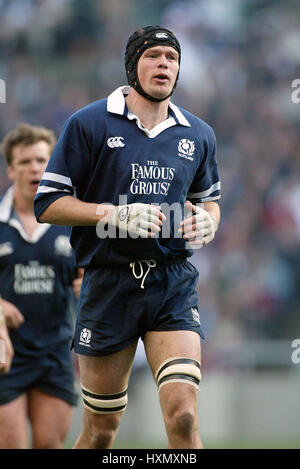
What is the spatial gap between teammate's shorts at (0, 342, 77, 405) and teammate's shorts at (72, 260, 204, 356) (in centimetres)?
143

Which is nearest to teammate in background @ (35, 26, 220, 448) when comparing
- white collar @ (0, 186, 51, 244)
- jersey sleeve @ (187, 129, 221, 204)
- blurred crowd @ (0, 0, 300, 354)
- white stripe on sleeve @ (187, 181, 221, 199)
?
jersey sleeve @ (187, 129, 221, 204)

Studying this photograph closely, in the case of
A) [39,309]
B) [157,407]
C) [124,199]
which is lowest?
[157,407]

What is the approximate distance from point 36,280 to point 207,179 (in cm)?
169

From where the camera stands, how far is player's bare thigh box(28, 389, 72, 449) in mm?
6180

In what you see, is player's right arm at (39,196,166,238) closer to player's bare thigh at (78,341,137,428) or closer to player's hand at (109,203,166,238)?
player's hand at (109,203,166,238)

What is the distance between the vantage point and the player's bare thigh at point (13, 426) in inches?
238

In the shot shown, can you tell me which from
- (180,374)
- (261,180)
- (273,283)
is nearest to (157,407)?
(273,283)

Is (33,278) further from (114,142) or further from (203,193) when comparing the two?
(114,142)

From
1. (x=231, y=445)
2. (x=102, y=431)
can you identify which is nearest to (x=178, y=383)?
(x=102, y=431)

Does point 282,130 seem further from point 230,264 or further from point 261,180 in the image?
point 230,264

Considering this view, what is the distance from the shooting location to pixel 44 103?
13805 mm

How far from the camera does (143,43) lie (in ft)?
16.1

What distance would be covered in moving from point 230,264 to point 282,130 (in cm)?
252

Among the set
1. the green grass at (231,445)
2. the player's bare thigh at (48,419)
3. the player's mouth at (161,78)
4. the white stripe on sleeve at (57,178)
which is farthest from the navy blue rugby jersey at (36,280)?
the green grass at (231,445)
